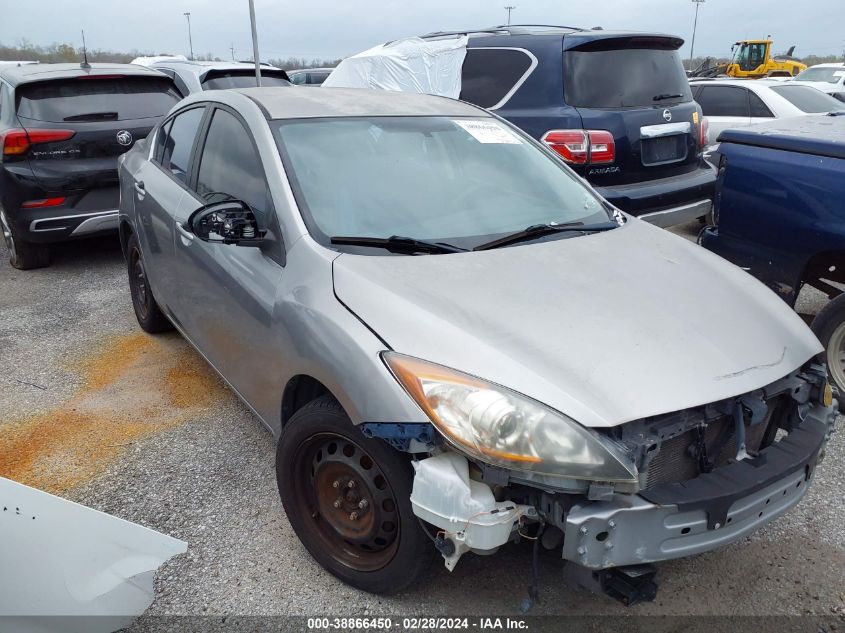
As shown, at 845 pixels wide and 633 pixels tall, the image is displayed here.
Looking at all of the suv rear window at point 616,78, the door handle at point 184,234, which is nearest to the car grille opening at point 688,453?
the door handle at point 184,234

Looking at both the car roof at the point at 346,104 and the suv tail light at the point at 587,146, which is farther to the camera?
the suv tail light at the point at 587,146

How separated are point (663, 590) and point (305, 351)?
1517 mm

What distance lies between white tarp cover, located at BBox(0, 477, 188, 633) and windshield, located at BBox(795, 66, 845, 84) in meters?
18.9

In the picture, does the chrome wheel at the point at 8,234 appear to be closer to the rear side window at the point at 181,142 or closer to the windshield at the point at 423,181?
the rear side window at the point at 181,142

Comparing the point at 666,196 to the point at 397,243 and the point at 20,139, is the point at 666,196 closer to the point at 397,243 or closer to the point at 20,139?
the point at 397,243

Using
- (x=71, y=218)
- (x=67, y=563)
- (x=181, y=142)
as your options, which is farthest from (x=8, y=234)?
(x=67, y=563)

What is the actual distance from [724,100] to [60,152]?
7825 mm

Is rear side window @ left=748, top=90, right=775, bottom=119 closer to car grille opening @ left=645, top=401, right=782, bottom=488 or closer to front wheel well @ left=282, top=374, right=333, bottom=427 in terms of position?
car grille opening @ left=645, top=401, right=782, bottom=488

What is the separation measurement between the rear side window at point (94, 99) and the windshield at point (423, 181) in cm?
388

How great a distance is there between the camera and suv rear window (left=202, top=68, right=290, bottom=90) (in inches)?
343

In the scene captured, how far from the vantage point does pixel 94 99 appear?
610 cm

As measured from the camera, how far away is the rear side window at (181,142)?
3.76 metres

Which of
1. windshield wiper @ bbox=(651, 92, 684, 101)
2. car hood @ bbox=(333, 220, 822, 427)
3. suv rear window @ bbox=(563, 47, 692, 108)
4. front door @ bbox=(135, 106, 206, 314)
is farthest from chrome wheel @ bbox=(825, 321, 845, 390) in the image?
front door @ bbox=(135, 106, 206, 314)

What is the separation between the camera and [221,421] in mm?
3707
